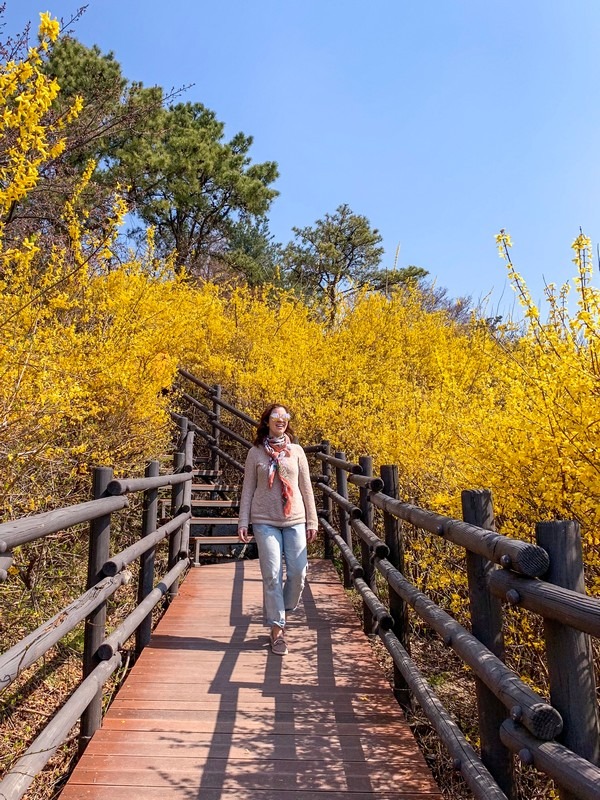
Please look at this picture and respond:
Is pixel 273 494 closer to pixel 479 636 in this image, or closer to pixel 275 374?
pixel 479 636

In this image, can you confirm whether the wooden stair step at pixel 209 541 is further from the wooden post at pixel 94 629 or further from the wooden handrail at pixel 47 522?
the wooden handrail at pixel 47 522

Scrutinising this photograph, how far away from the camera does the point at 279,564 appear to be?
3805 mm

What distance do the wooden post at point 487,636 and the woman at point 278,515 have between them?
6.09ft

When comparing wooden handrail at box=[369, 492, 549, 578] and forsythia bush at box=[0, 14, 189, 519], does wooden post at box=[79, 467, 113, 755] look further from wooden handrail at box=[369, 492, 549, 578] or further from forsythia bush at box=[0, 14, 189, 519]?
wooden handrail at box=[369, 492, 549, 578]

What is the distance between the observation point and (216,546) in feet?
27.0

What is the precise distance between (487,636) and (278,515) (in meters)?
1.99

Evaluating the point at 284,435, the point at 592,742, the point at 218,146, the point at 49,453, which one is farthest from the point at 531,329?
the point at 218,146

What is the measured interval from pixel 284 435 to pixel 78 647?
2261 mm

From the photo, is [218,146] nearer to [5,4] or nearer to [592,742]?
[5,4]

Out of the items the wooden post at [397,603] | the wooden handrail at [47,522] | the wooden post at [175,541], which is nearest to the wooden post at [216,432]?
the wooden post at [175,541]

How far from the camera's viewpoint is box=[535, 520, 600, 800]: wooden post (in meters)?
1.43

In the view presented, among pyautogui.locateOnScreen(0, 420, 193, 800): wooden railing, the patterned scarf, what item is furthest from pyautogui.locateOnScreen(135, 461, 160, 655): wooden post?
the patterned scarf

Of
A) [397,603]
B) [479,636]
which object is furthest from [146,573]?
[479,636]

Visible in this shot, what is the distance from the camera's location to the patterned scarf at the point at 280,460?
153 inches
